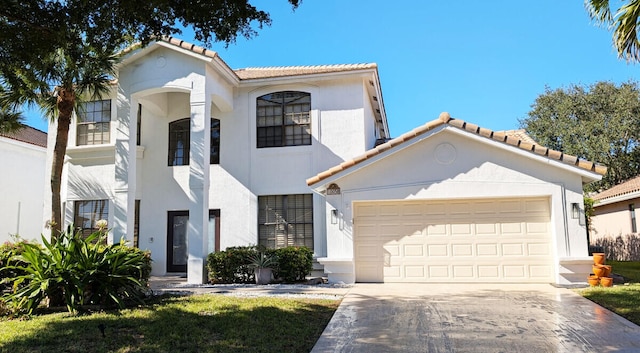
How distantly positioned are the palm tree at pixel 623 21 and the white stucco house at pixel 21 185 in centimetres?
2167

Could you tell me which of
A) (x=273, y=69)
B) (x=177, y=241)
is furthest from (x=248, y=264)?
(x=273, y=69)

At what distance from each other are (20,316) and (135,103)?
8.49 metres

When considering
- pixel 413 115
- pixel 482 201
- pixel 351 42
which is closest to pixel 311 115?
pixel 351 42

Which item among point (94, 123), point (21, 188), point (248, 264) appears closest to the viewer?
point (248, 264)

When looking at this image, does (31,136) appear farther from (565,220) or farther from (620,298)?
(620,298)

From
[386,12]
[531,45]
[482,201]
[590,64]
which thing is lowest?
[482,201]

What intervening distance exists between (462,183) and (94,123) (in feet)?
41.5

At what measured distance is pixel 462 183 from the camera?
475 inches

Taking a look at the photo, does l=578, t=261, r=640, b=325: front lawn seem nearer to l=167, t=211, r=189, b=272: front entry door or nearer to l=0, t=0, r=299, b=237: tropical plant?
l=0, t=0, r=299, b=237: tropical plant

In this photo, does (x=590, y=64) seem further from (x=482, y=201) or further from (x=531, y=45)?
(x=482, y=201)

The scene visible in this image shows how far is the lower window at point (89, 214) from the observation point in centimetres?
1614

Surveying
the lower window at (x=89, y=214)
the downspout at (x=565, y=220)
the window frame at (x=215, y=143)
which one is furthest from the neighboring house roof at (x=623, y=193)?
the lower window at (x=89, y=214)

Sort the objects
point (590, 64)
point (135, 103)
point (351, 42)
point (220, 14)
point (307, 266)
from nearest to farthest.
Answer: point (220, 14), point (307, 266), point (135, 103), point (351, 42), point (590, 64)

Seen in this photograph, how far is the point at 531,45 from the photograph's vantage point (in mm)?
20938
